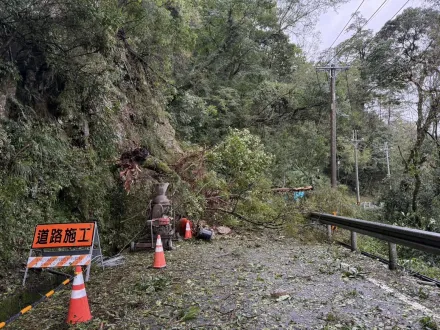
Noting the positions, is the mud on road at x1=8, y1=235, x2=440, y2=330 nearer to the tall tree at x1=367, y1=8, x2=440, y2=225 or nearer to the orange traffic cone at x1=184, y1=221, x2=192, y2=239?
the orange traffic cone at x1=184, y1=221, x2=192, y2=239

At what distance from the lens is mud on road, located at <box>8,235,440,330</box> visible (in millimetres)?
2908

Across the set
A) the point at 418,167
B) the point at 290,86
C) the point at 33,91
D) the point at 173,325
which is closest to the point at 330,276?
the point at 173,325

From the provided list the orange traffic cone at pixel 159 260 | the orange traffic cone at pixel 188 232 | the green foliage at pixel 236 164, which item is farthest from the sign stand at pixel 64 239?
the green foliage at pixel 236 164

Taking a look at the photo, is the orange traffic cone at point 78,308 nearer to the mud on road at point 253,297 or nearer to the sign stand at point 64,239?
the mud on road at point 253,297

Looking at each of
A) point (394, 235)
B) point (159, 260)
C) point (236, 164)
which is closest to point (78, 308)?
point (159, 260)

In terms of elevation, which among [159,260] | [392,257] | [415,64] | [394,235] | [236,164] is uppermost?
[415,64]

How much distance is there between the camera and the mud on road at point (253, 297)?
2908 millimetres

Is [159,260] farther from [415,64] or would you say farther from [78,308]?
[415,64]

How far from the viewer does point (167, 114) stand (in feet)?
41.4

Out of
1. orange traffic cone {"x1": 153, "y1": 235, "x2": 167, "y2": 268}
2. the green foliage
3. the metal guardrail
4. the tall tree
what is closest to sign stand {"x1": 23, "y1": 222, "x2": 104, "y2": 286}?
orange traffic cone {"x1": 153, "y1": 235, "x2": 167, "y2": 268}

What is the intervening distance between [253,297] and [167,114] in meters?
10.1

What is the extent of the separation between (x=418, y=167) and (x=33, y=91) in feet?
51.2

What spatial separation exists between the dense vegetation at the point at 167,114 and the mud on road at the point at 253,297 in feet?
7.24

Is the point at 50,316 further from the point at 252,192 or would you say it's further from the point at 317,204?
the point at 317,204
